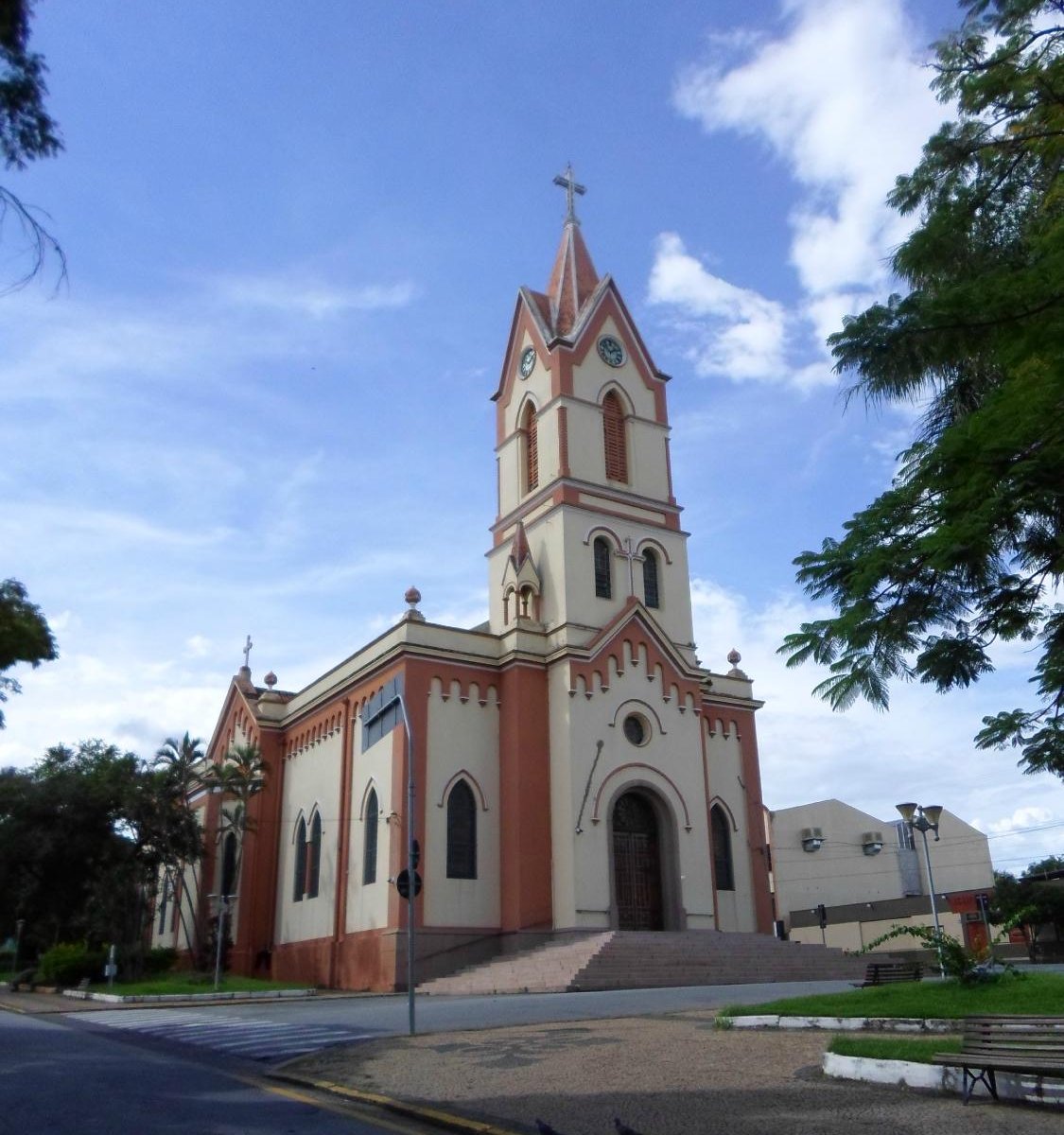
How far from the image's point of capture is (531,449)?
35625 millimetres

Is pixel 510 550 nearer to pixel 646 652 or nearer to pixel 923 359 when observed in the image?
pixel 646 652

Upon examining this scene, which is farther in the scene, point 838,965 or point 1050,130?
point 838,965

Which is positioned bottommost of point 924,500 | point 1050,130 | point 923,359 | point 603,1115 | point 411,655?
point 603,1115

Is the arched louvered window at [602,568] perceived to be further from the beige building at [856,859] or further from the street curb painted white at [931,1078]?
the beige building at [856,859]

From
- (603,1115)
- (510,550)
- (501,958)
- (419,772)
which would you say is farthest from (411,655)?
(603,1115)

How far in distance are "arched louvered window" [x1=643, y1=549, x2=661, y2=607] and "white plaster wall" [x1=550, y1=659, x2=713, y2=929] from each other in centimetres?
277

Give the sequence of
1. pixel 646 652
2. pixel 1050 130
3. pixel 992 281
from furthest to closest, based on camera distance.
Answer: pixel 646 652, pixel 1050 130, pixel 992 281

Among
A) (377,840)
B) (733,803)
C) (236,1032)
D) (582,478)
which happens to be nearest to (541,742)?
(377,840)

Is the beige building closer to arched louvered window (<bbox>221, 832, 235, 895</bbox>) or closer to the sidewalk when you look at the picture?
arched louvered window (<bbox>221, 832, 235, 895</bbox>)

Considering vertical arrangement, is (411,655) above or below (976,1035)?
above

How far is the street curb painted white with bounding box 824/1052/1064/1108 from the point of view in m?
8.21

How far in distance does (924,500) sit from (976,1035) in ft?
13.5

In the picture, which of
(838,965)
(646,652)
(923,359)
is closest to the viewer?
(923,359)

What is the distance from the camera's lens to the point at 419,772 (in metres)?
28.7
